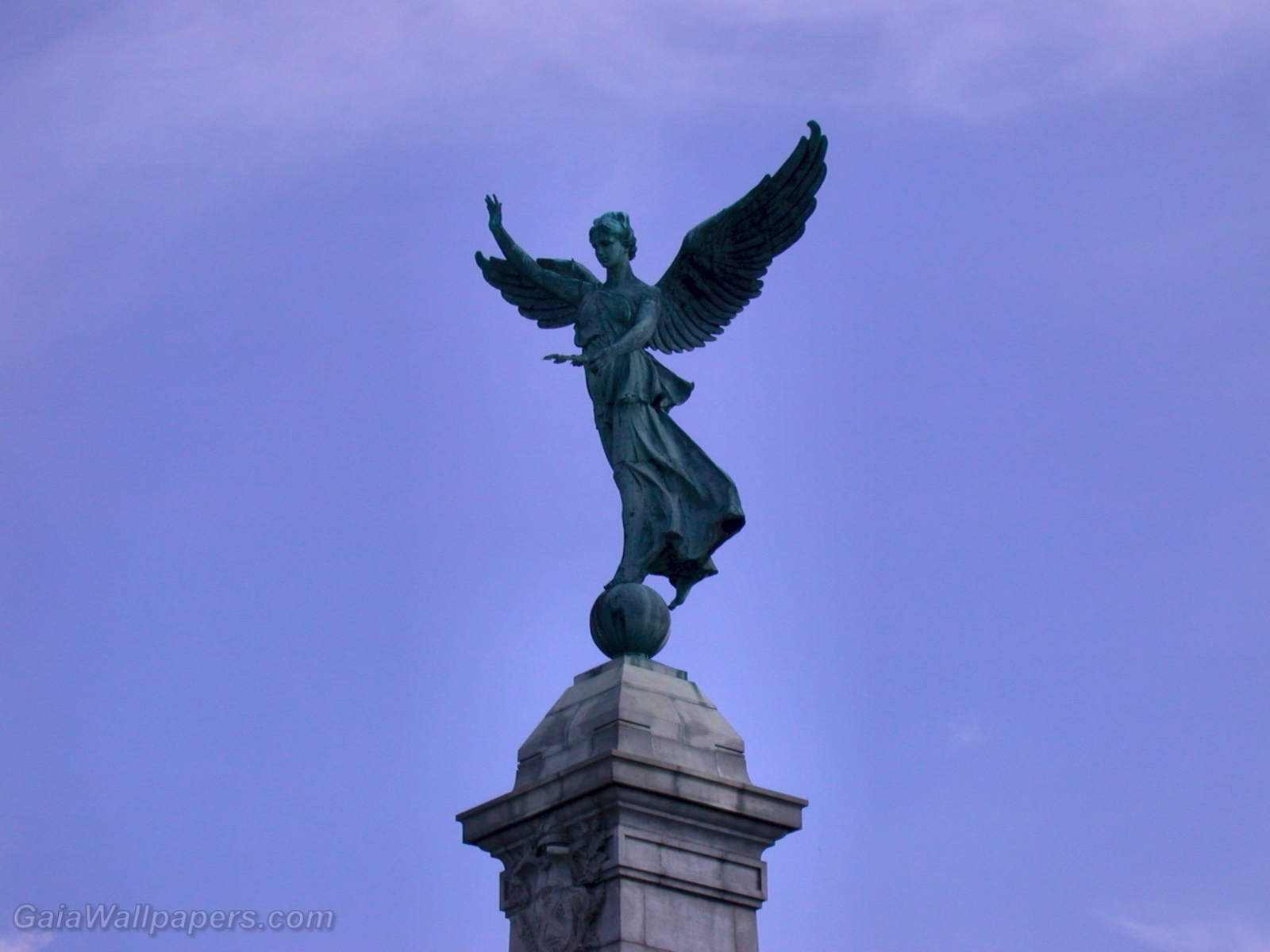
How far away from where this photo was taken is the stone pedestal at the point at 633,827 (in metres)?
12.6

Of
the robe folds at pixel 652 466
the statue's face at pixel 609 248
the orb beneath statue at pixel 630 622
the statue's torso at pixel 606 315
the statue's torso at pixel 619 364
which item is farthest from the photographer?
the statue's face at pixel 609 248

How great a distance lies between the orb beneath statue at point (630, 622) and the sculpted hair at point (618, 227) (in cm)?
310

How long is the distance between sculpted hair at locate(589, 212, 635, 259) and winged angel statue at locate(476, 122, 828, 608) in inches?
0.4

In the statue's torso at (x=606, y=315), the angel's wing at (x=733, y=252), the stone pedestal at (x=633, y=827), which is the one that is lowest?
the stone pedestal at (x=633, y=827)

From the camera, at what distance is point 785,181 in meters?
15.1

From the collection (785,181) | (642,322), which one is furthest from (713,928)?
(785,181)

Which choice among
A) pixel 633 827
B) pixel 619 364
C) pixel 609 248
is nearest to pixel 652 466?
pixel 619 364

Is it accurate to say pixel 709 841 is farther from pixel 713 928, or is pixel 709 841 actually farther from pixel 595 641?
pixel 595 641

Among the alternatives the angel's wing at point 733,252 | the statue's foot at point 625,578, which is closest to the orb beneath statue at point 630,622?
the statue's foot at point 625,578

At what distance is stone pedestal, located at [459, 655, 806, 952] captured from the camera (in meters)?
12.6

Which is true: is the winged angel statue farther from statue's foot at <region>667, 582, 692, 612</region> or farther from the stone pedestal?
the stone pedestal

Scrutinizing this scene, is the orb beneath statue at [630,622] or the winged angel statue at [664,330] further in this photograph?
the winged angel statue at [664,330]

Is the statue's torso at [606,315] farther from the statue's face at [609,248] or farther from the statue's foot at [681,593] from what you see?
the statue's foot at [681,593]

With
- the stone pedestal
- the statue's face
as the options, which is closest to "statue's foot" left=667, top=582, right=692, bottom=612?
the stone pedestal
